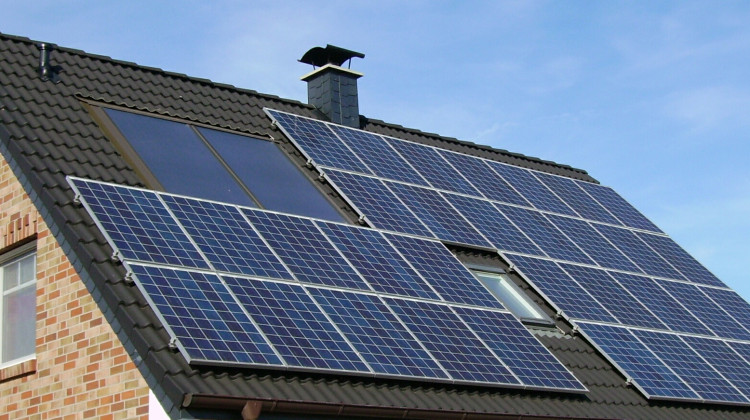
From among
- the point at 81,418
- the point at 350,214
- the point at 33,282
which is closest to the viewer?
the point at 81,418

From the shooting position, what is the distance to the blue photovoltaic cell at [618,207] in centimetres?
2161

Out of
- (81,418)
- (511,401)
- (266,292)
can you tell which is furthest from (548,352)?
(81,418)

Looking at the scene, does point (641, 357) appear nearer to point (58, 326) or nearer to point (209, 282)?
point (209, 282)

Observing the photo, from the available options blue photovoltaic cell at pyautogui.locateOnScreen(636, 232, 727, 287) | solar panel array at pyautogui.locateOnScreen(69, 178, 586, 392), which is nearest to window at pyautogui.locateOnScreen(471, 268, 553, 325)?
solar panel array at pyautogui.locateOnScreen(69, 178, 586, 392)

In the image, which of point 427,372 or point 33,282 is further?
point 33,282

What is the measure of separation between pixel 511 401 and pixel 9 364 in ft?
20.2

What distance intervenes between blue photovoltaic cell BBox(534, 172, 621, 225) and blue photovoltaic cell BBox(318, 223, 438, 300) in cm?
707

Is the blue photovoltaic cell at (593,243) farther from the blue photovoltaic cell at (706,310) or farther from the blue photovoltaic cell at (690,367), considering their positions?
the blue photovoltaic cell at (690,367)

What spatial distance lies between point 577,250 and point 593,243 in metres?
0.85

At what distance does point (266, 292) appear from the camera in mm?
11914

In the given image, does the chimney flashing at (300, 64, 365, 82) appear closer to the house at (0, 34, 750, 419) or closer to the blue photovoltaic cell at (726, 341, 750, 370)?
the house at (0, 34, 750, 419)

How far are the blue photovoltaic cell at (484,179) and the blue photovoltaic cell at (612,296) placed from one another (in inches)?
85.0

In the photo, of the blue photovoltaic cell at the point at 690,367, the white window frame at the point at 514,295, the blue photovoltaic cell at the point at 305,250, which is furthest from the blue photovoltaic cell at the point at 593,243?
the blue photovoltaic cell at the point at 305,250

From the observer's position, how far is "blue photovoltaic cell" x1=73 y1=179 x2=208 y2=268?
1160 centimetres
